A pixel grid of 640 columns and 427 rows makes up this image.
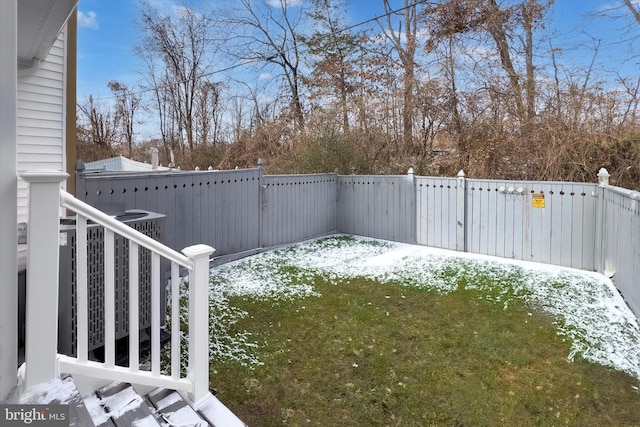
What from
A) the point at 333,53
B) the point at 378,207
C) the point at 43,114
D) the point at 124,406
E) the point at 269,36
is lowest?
the point at 124,406

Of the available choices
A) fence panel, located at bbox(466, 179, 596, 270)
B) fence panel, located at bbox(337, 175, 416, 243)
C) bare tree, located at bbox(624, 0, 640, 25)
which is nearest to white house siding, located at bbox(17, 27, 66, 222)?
fence panel, located at bbox(337, 175, 416, 243)

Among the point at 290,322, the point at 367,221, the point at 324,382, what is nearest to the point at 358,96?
the point at 367,221

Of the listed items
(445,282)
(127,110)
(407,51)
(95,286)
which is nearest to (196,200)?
(95,286)

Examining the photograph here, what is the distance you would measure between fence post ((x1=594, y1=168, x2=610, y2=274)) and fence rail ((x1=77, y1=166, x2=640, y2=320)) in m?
0.01

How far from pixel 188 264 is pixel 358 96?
27.1 ft

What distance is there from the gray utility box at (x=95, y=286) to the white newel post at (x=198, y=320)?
875 mm

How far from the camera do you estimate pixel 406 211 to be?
7.14m

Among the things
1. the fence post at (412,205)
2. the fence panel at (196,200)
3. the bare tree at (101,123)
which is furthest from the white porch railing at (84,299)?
the bare tree at (101,123)

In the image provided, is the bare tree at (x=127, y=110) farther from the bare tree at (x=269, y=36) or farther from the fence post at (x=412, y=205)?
the fence post at (x=412, y=205)

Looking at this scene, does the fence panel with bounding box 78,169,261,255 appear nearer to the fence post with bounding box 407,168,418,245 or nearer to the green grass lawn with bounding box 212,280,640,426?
the green grass lawn with bounding box 212,280,640,426

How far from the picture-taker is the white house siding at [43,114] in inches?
152

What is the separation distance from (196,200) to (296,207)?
7.18ft

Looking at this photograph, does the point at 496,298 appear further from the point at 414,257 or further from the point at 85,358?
the point at 85,358

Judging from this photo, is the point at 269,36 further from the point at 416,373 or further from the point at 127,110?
the point at 416,373
